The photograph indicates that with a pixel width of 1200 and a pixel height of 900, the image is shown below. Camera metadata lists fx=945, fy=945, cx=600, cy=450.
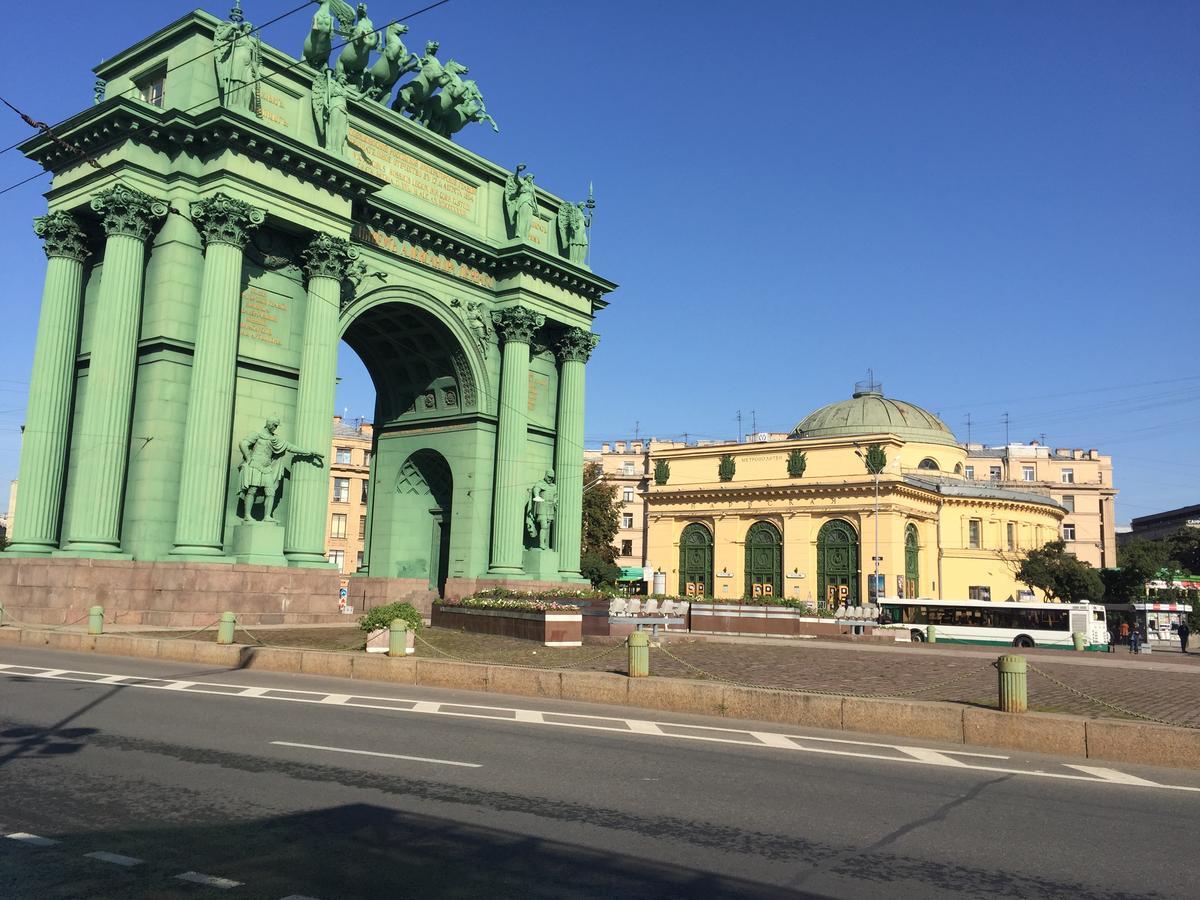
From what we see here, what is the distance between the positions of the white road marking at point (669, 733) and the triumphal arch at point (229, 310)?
41.6 feet

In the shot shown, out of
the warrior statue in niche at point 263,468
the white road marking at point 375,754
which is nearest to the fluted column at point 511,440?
the warrior statue in niche at point 263,468

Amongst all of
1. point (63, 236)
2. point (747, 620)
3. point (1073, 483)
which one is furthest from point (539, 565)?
point (1073, 483)

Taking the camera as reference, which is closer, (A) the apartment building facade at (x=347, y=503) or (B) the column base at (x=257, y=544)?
(B) the column base at (x=257, y=544)

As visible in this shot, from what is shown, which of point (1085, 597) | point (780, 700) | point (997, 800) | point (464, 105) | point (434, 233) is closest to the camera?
point (997, 800)

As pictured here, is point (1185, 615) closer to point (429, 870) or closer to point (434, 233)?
point (434, 233)

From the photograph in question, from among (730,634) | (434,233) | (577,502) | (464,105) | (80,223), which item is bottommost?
(730,634)

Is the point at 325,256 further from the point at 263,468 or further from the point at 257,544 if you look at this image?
the point at 257,544

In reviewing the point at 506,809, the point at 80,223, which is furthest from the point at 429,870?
the point at 80,223

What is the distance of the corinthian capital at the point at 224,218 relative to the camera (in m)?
28.9

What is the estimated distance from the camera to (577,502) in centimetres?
4228

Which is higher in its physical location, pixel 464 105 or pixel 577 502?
pixel 464 105

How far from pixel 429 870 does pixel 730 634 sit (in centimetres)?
3834

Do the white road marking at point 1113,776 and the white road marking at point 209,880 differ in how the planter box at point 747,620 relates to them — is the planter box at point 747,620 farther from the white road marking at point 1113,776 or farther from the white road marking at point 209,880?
the white road marking at point 209,880

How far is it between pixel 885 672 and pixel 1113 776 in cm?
1290
